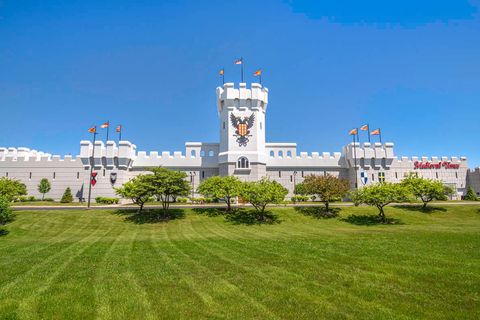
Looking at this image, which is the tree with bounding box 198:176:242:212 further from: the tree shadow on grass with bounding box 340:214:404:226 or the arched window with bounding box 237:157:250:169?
the tree shadow on grass with bounding box 340:214:404:226

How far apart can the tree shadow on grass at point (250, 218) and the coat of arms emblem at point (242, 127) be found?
1469 centimetres

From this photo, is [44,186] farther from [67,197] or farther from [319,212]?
[319,212]

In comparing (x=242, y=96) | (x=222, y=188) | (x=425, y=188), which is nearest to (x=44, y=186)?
(x=222, y=188)

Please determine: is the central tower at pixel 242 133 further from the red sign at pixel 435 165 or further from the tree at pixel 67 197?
the red sign at pixel 435 165

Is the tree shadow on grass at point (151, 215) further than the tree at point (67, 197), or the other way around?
the tree at point (67, 197)

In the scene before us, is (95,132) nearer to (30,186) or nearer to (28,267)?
(30,186)

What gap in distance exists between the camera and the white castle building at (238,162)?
47156 mm

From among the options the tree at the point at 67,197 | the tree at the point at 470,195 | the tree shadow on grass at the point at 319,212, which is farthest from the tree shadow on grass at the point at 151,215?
the tree at the point at 470,195

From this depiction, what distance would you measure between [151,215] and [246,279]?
2648 cm

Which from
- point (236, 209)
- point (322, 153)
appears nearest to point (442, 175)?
point (322, 153)

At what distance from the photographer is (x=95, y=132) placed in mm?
44594

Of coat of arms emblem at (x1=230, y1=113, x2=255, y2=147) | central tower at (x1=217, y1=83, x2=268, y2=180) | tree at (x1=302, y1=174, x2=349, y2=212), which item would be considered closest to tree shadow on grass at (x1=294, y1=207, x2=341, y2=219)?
tree at (x1=302, y1=174, x2=349, y2=212)

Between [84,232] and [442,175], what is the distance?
58.6 meters

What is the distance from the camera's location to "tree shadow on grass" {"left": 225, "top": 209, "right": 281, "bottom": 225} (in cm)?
3178
